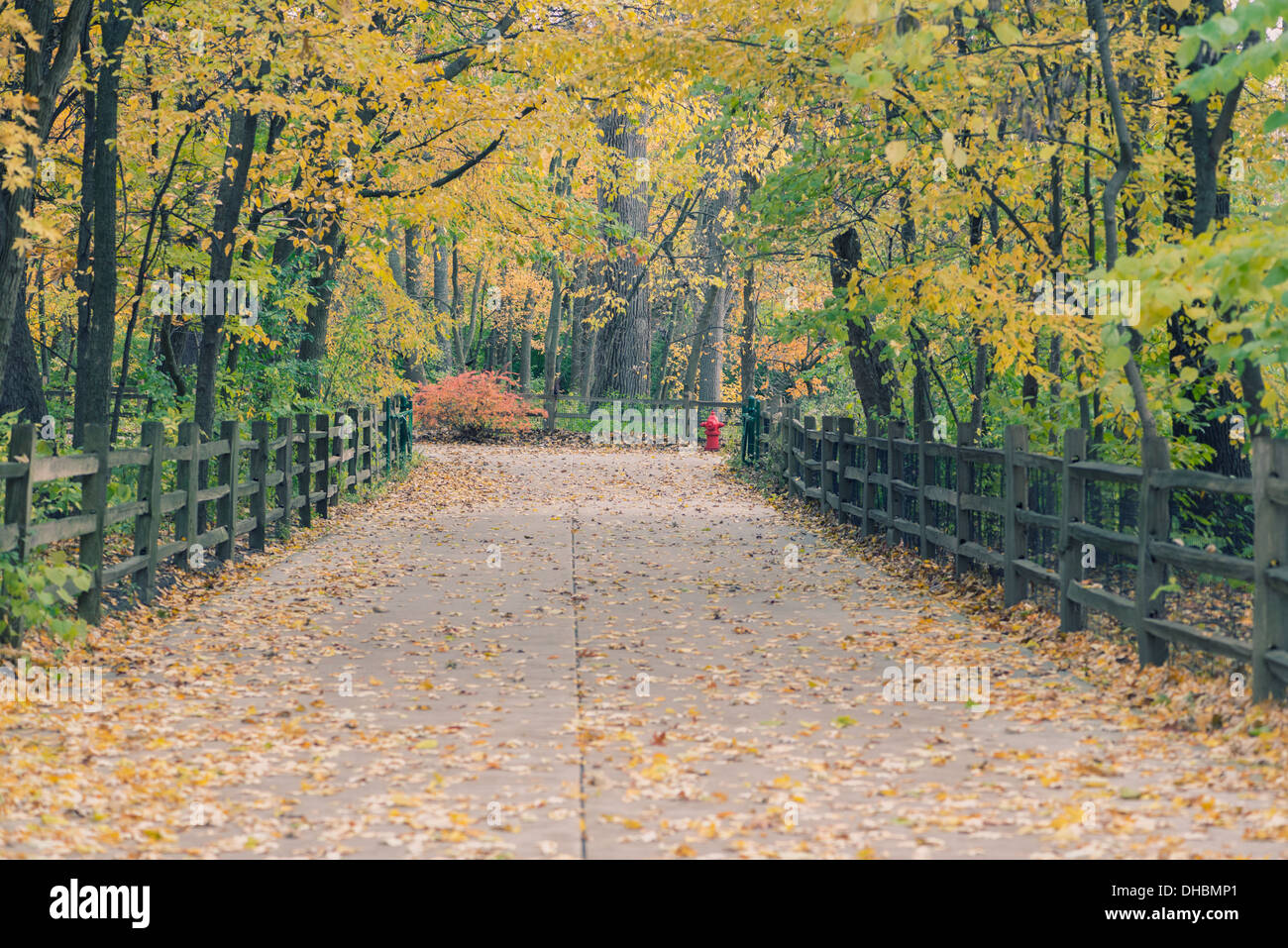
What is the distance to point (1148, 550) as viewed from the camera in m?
8.48

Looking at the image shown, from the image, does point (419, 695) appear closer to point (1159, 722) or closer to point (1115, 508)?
point (1159, 722)

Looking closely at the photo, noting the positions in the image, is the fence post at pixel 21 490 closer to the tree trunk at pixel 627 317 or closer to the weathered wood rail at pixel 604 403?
the tree trunk at pixel 627 317

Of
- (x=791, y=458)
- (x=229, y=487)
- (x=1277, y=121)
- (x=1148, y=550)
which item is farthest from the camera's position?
(x=791, y=458)

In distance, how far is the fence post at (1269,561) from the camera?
278 inches

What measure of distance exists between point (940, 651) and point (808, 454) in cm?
1108

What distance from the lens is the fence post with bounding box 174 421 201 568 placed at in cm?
1193

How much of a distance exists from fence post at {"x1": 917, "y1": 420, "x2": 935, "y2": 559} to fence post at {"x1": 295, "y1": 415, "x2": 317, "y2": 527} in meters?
7.55

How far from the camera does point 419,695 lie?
8.29 m

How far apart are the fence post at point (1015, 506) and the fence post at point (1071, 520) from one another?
103cm

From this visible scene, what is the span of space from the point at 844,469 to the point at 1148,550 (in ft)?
29.7

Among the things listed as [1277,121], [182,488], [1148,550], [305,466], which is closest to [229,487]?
[182,488]

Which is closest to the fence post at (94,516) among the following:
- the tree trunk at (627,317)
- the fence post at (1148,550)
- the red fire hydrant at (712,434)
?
the fence post at (1148,550)

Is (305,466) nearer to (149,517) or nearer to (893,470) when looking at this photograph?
(149,517)

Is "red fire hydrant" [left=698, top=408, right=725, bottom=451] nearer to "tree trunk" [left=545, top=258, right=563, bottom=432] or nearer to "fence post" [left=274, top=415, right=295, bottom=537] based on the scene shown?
"tree trunk" [left=545, top=258, right=563, bottom=432]
